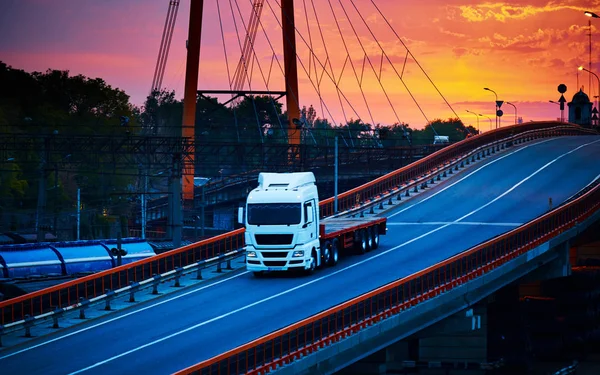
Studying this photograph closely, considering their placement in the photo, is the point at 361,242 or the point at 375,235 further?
the point at 375,235

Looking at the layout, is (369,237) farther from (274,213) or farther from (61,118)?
(61,118)

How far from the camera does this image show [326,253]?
1665 inches

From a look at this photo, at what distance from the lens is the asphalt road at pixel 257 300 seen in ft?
97.1

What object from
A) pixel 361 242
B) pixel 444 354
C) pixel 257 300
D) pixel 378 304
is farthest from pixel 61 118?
pixel 378 304

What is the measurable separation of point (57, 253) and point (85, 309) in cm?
1844

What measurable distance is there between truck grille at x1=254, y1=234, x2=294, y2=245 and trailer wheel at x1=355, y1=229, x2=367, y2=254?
6.75 metres

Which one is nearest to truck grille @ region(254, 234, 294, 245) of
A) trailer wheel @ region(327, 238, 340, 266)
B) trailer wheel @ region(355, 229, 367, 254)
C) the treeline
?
trailer wheel @ region(327, 238, 340, 266)

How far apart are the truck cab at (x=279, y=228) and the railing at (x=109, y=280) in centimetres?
298

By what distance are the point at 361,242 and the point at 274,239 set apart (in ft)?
24.3

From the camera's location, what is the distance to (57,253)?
2106 inches

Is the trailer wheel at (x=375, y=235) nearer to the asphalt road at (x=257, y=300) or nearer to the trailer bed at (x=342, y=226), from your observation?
the trailer bed at (x=342, y=226)

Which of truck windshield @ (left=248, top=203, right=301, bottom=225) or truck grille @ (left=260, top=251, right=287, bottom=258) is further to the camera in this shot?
truck grille @ (left=260, top=251, right=287, bottom=258)

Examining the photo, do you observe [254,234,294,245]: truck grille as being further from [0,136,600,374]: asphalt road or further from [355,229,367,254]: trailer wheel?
[355,229,367,254]: trailer wheel

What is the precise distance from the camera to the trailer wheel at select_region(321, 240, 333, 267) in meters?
42.1
